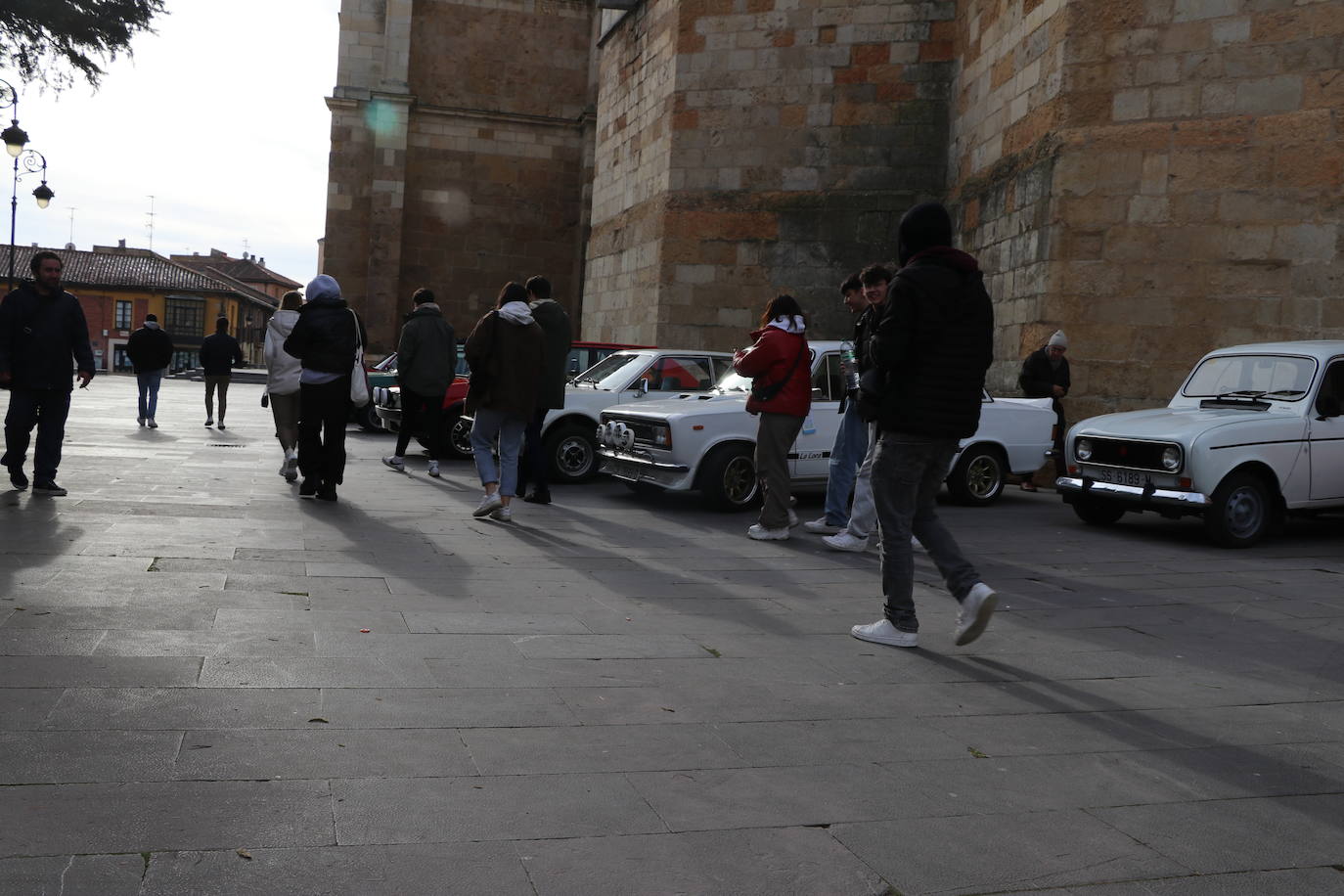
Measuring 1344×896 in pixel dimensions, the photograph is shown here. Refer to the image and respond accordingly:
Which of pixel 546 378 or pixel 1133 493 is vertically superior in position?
pixel 546 378

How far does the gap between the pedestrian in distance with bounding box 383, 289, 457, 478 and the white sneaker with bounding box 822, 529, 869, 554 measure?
16.4 feet

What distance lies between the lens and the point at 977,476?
36.7 ft

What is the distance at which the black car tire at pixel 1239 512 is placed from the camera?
8867mm

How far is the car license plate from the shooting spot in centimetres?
929

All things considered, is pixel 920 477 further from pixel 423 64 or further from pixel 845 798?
pixel 423 64

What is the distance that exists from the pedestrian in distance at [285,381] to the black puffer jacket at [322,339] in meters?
1.06

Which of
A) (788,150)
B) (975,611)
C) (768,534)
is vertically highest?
(788,150)

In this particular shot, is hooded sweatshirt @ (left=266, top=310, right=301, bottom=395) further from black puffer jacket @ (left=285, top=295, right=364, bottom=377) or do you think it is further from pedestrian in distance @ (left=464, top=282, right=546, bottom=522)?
pedestrian in distance @ (left=464, top=282, right=546, bottom=522)

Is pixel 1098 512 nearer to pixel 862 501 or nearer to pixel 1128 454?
pixel 1128 454

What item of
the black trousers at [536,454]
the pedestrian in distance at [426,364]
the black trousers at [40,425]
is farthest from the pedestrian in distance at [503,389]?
the black trousers at [40,425]

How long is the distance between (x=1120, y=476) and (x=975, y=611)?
473 centimetres

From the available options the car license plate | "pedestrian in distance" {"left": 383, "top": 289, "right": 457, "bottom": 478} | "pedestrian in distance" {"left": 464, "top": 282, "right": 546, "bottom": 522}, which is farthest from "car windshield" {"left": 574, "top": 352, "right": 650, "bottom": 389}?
the car license plate

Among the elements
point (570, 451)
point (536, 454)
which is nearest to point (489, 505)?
point (536, 454)

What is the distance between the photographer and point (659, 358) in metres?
12.6
